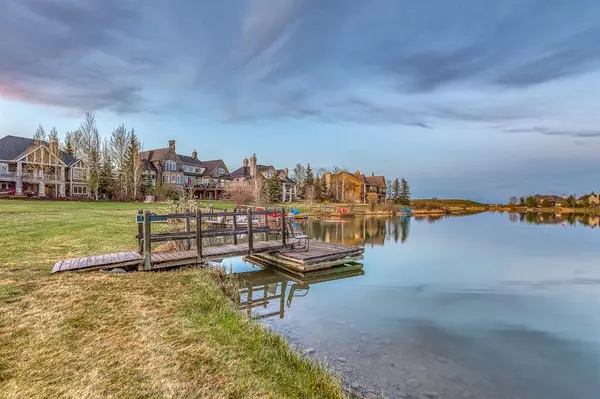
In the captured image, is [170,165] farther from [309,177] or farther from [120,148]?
[309,177]

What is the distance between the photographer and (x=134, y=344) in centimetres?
496

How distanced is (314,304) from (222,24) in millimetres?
19280

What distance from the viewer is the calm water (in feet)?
18.8

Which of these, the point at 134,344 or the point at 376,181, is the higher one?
the point at 376,181

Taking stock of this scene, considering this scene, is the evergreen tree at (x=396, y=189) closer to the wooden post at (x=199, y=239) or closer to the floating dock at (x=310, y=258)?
the floating dock at (x=310, y=258)

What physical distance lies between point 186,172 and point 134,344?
62299mm

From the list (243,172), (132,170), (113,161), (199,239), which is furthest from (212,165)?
(199,239)

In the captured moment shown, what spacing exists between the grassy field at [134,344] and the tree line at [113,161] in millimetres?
42747

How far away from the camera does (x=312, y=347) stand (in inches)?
264

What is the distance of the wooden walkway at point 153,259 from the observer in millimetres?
9125

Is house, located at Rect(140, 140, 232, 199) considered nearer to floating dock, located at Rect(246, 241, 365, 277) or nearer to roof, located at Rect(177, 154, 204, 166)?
roof, located at Rect(177, 154, 204, 166)

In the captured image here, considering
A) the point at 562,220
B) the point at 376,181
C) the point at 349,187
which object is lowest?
the point at 562,220

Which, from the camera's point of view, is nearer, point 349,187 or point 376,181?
point 349,187

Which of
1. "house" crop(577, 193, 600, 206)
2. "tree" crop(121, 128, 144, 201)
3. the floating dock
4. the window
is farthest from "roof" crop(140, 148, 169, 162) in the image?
"house" crop(577, 193, 600, 206)
